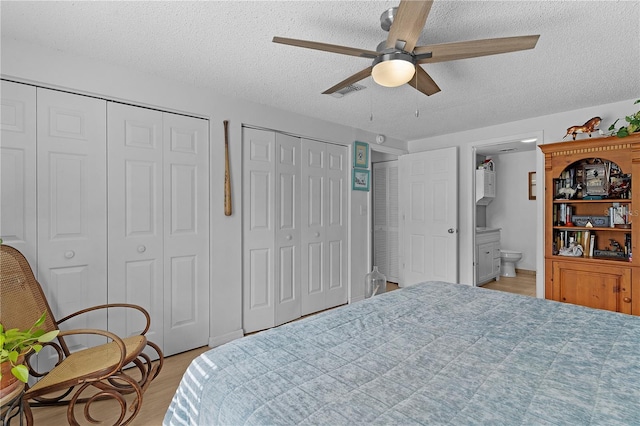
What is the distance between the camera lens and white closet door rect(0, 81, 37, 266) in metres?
2.05

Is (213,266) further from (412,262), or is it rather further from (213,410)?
(412,262)

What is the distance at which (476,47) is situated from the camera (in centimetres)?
158

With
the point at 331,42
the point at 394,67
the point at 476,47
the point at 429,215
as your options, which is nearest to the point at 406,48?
the point at 394,67

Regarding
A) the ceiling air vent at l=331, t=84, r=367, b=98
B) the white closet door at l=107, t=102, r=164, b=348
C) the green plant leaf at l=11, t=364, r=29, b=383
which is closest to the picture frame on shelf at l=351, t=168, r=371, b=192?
the ceiling air vent at l=331, t=84, r=367, b=98

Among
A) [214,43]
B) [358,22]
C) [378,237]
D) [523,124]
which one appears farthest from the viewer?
[378,237]

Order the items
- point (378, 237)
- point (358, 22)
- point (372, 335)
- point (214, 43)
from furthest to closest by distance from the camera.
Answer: point (378, 237)
point (214, 43)
point (358, 22)
point (372, 335)

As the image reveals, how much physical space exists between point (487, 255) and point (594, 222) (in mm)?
2017

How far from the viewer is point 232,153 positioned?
10.1 feet

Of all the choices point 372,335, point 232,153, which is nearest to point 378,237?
point 232,153

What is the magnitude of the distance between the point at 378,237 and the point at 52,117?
453 centimetres

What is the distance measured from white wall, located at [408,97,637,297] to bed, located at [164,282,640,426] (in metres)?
2.47

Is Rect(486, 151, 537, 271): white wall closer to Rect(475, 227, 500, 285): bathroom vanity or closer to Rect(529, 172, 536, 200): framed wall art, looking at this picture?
Rect(529, 172, 536, 200): framed wall art

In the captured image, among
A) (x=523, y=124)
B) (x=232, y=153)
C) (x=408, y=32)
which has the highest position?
(x=523, y=124)

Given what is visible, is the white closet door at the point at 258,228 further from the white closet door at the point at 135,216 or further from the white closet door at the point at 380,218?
the white closet door at the point at 380,218
